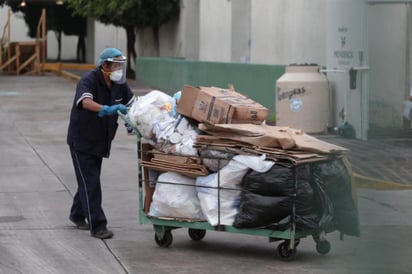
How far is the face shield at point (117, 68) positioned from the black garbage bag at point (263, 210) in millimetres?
1782

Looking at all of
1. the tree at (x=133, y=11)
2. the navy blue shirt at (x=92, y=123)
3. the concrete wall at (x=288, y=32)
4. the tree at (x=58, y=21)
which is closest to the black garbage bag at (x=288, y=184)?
the navy blue shirt at (x=92, y=123)

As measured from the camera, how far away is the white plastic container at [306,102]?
1574 centimetres

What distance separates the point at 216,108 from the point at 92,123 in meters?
1.26

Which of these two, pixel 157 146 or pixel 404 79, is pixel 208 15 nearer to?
pixel 404 79

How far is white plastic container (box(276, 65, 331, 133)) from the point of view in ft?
51.6

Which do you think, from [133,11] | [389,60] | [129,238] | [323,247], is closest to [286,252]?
[323,247]

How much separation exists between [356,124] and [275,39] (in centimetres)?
578

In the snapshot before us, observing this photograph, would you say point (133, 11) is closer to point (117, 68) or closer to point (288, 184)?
point (117, 68)

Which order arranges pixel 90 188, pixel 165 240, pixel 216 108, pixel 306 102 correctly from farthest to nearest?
1. pixel 306 102
2. pixel 90 188
3. pixel 165 240
4. pixel 216 108

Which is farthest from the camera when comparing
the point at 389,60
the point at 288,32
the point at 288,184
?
the point at 288,32

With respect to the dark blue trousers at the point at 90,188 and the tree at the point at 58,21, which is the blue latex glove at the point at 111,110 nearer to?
the dark blue trousers at the point at 90,188

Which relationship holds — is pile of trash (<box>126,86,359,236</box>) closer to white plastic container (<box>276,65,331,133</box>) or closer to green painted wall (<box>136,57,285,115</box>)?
white plastic container (<box>276,65,331,133</box>)

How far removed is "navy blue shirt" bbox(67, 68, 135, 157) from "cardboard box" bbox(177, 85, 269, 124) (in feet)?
2.62

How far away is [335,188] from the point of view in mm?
7004
